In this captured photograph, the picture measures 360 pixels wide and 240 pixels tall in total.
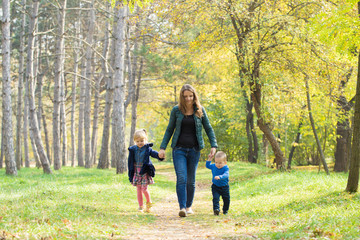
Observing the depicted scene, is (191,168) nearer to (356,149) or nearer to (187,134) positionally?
(187,134)

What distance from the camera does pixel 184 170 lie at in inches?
267

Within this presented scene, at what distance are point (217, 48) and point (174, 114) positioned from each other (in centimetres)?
765

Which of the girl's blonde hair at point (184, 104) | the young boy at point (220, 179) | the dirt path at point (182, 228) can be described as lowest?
the dirt path at point (182, 228)

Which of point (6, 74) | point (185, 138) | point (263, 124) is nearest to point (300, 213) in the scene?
point (185, 138)

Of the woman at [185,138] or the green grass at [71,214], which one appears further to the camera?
the woman at [185,138]

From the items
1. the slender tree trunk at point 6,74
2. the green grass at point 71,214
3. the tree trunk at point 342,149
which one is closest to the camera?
the green grass at point 71,214

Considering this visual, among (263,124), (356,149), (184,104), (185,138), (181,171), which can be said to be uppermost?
(184,104)

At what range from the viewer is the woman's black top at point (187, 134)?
6820mm

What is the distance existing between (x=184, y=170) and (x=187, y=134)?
657 millimetres

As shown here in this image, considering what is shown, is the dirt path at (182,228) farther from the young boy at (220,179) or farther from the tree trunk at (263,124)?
the tree trunk at (263,124)

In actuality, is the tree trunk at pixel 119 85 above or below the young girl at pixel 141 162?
above

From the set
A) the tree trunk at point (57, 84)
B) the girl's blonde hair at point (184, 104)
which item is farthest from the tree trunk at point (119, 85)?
the girl's blonde hair at point (184, 104)

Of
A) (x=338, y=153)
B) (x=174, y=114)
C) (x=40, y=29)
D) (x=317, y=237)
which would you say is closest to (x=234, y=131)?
(x=338, y=153)

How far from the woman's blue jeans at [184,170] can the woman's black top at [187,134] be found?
0.30 feet
